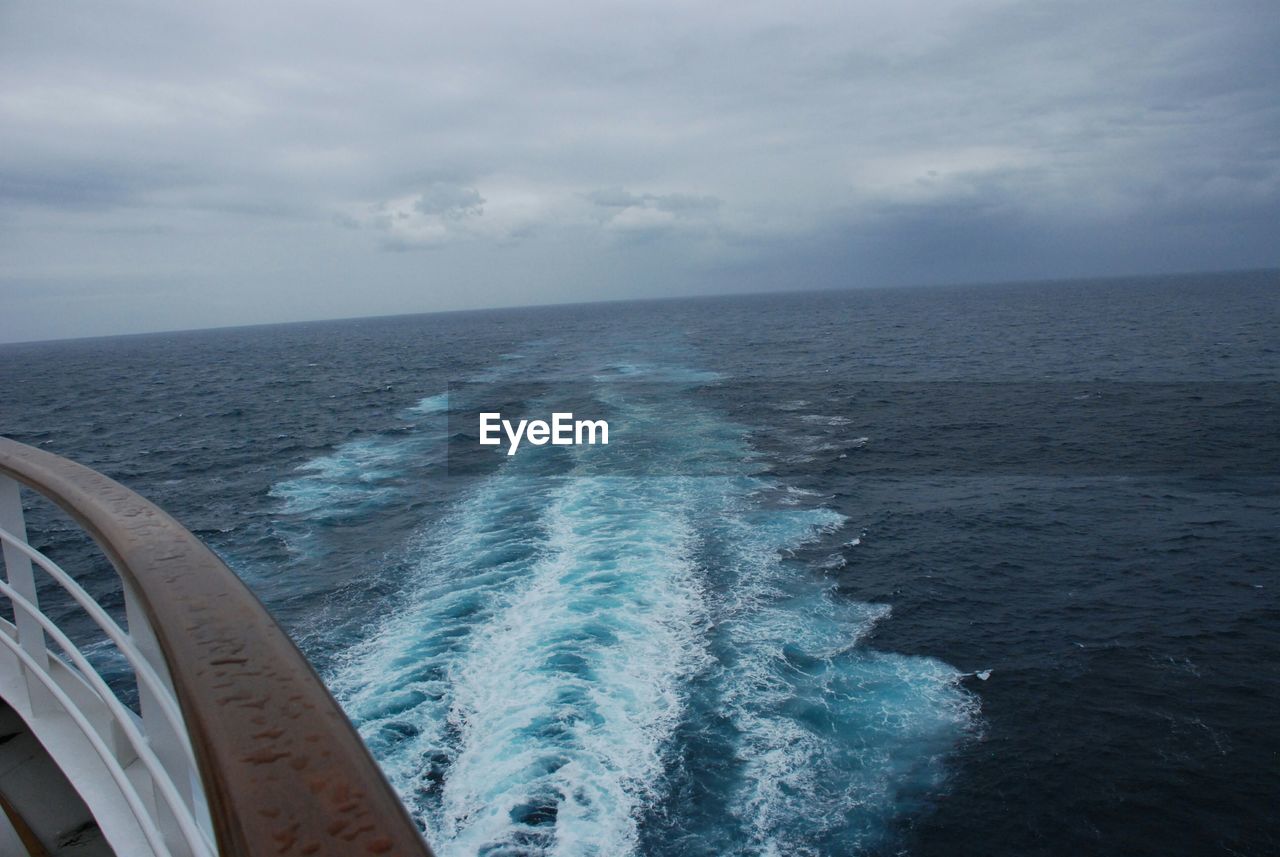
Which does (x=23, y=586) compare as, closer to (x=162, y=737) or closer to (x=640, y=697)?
(x=162, y=737)

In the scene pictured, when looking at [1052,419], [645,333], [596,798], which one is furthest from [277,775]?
[645,333]

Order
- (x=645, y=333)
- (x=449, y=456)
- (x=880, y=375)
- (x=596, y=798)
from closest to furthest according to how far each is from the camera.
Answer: (x=596, y=798) → (x=449, y=456) → (x=880, y=375) → (x=645, y=333)

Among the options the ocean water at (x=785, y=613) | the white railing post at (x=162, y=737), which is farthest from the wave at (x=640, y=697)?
the white railing post at (x=162, y=737)

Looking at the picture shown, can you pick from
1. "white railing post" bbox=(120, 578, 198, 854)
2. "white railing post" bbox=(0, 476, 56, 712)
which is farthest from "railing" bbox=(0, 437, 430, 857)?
"white railing post" bbox=(0, 476, 56, 712)

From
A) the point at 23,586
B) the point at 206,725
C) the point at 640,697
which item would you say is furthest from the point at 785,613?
the point at 206,725

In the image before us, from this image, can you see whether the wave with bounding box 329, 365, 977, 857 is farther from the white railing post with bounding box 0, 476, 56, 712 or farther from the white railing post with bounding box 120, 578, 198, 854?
the white railing post with bounding box 120, 578, 198, 854

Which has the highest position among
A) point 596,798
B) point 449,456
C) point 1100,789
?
point 449,456

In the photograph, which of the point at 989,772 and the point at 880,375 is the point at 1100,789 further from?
the point at 880,375

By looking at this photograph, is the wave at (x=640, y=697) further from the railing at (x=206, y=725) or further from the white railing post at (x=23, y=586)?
the railing at (x=206, y=725)
